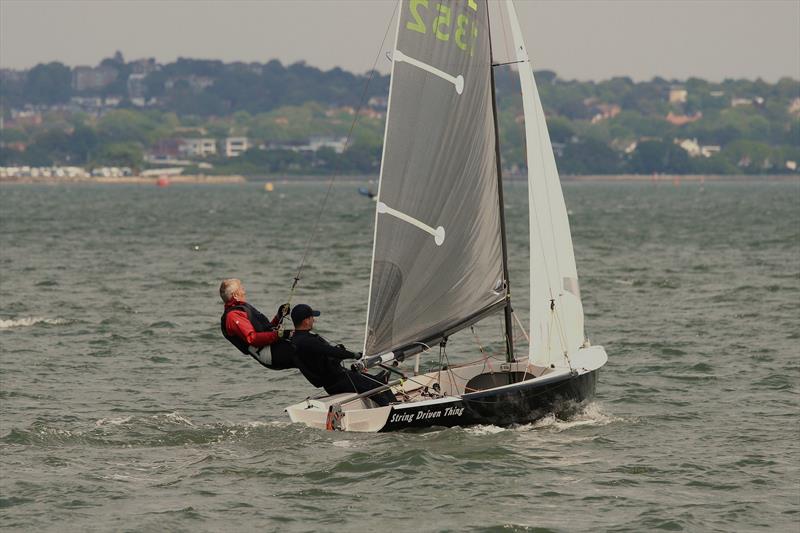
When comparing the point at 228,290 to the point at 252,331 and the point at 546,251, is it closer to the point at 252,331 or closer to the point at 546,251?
the point at 252,331

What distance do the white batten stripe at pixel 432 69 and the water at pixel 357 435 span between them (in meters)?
4.39

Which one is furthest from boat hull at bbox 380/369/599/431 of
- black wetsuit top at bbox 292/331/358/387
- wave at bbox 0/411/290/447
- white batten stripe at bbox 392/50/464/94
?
white batten stripe at bbox 392/50/464/94

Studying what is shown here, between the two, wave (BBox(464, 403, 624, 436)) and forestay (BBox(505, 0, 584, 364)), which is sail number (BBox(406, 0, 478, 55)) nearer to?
forestay (BBox(505, 0, 584, 364))

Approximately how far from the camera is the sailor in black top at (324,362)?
57.6 feet

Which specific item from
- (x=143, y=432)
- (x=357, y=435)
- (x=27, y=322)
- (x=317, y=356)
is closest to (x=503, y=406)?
(x=357, y=435)

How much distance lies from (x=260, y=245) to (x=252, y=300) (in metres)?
24.8

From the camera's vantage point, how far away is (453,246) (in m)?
18.6

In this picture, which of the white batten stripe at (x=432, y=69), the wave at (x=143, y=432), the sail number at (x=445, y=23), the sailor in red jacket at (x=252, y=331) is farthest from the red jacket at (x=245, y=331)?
the sail number at (x=445, y=23)

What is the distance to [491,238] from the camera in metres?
19.0

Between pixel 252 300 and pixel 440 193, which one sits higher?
pixel 440 193

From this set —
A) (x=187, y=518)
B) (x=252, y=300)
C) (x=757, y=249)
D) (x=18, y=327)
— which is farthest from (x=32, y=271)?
(x=187, y=518)

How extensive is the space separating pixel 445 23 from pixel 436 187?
2072mm

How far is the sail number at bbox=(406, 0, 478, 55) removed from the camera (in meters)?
17.6

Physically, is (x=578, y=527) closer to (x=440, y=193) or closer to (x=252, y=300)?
(x=440, y=193)
